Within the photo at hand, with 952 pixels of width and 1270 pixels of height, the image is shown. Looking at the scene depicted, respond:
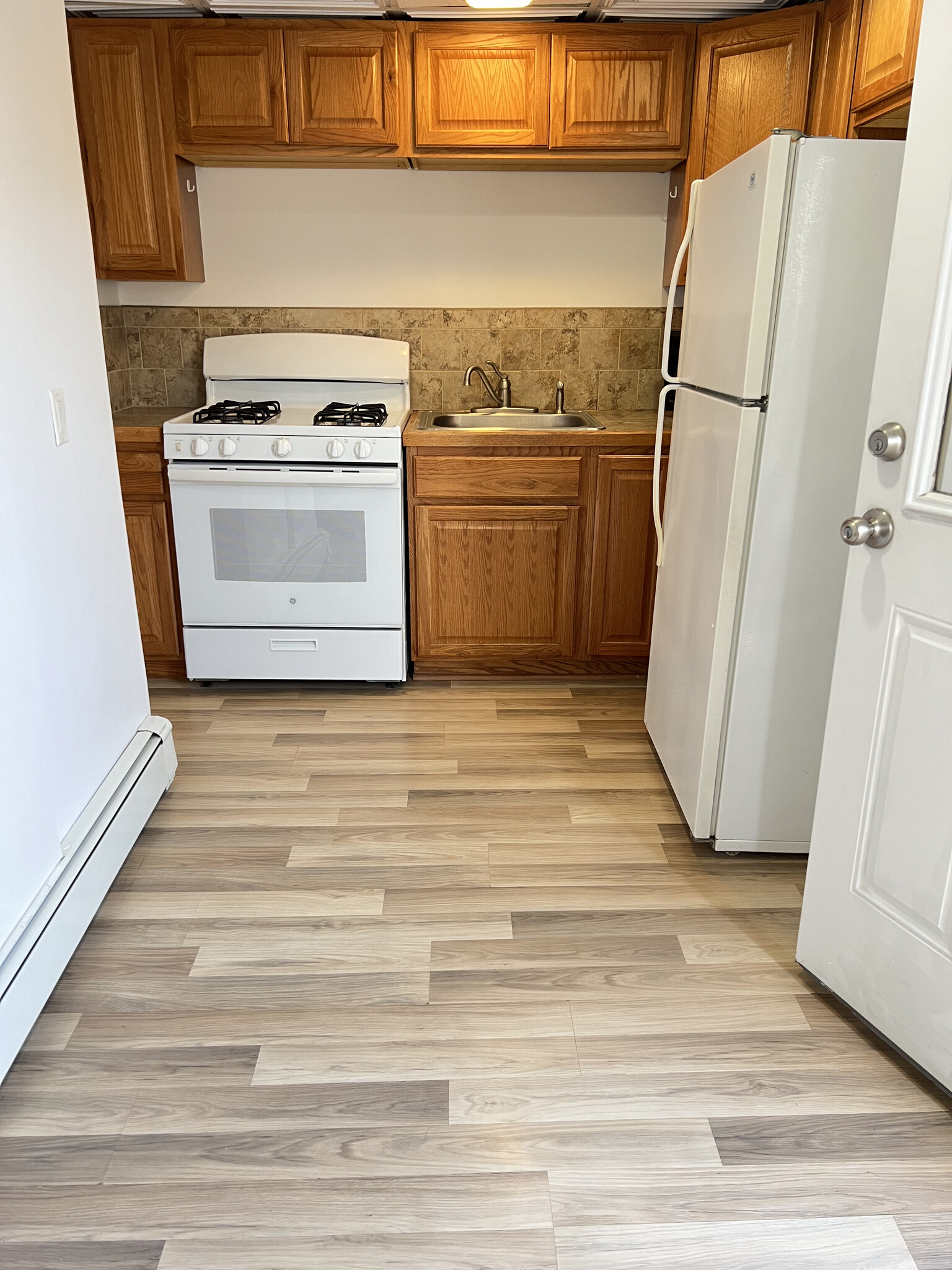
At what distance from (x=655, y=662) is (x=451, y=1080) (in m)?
1.48

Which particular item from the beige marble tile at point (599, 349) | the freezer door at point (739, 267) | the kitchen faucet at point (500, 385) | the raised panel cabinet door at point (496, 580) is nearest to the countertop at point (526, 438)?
the raised panel cabinet door at point (496, 580)

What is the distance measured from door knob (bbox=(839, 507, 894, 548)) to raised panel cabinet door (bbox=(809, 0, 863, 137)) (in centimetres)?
175

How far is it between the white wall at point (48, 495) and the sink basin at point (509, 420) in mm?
1453

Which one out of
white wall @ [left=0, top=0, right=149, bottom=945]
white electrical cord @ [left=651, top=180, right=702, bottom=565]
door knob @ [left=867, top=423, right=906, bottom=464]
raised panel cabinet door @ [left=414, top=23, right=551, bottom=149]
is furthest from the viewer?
raised panel cabinet door @ [left=414, top=23, right=551, bottom=149]

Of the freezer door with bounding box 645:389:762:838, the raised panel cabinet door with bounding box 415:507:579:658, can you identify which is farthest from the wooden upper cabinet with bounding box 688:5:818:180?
the raised panel cabinet door with bounding box 415:507:579:658

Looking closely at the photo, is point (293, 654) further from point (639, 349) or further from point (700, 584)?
point (639, 349)

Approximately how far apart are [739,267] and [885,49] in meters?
1.08

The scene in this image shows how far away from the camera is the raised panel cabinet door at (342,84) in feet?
10.1

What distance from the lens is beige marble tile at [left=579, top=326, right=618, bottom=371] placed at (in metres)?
3.69

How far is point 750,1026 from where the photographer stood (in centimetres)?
180

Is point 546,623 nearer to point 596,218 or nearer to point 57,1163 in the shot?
point 596,218

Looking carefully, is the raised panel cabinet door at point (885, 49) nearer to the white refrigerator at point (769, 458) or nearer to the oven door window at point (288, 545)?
the white refrigerator at point (769, 458)

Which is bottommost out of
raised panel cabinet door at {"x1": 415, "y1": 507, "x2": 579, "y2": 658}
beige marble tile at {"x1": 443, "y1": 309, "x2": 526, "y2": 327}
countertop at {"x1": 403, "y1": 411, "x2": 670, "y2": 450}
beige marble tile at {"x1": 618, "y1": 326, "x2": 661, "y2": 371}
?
raised panel cabinet door at {"x1": 415, "y1": 507, "x2": 579, "y2": 658}

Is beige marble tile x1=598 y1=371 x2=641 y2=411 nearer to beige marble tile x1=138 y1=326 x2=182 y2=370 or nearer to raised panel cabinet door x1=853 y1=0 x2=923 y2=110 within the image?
raised panel cabinet door x1=853 y1=0 x2=923 y2=110
